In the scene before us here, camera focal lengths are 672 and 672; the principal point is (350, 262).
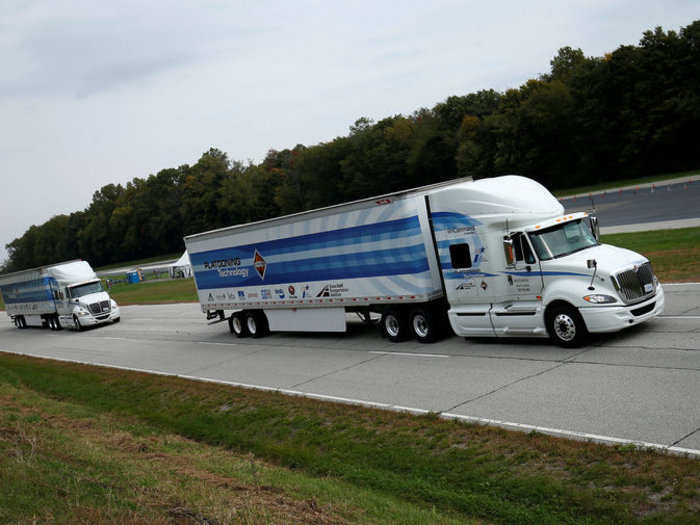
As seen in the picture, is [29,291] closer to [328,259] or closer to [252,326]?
[252,326]

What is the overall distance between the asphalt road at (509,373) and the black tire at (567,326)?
9.8 inches

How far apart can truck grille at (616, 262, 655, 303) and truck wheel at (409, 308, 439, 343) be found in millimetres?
5204

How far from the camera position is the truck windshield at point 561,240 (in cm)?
1467

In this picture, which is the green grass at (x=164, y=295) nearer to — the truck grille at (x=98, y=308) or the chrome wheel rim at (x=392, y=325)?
the truck grille at (x=98, y=308)

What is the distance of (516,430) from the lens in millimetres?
9797

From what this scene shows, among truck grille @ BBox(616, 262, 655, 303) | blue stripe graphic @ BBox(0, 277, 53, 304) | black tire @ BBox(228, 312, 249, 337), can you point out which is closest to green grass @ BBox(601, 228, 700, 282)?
truck grille @ BBox(616, 262, 655, 303)

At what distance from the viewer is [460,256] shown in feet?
53.0

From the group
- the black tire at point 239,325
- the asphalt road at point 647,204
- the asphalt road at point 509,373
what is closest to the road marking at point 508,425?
the asphalt road at point 509,373

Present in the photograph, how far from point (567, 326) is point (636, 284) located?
5.27ft

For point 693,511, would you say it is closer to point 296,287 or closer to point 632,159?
point 296,287

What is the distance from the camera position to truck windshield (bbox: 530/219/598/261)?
14.7 metres

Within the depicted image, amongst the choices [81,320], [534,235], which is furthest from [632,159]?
[534,235]

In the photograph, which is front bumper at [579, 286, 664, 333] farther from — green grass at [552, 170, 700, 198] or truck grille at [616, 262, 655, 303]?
green grass at [552, 170, 700, 198]

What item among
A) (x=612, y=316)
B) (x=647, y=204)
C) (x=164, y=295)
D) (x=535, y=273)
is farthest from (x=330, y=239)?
(x=164, y=295)
